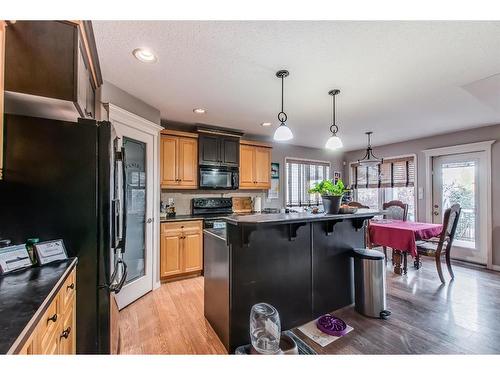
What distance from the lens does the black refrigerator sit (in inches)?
56.1

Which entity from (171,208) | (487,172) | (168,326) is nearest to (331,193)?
(168,326)

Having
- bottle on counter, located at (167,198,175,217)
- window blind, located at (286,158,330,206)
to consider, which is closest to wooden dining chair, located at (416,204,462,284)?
window blind, located at (286,158,330,206)

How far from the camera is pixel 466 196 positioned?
4223 mm

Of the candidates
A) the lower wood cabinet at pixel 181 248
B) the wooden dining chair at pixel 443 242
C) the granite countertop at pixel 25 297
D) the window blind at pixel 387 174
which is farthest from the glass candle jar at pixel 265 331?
the window blind at pixel 387 174

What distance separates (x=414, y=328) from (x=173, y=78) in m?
3.38

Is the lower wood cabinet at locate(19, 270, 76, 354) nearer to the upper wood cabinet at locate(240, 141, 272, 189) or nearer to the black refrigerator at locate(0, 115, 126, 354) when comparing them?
the black refrigerator at locate(0, 115, 126, 354)

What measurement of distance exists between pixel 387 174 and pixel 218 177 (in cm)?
409

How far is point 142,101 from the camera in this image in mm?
2900

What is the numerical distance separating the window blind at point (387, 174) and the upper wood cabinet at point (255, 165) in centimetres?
284

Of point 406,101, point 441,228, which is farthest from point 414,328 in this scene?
point 406,101

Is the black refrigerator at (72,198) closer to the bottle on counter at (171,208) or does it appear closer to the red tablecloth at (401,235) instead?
the bottle on counter at (171,208)

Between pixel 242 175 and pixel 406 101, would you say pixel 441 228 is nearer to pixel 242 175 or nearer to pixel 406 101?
pixel 406 101

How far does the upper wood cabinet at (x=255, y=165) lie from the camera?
4.41m

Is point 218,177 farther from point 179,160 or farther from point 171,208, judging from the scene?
point 171,208
